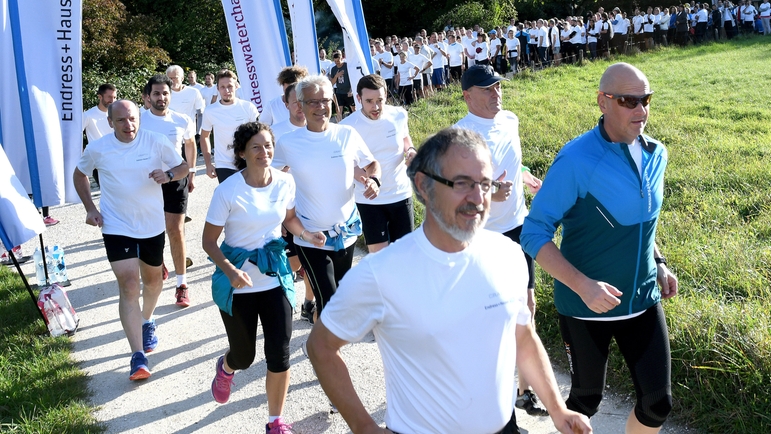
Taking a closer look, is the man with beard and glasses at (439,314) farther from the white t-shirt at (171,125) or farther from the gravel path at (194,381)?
the white t-shirt at (171,125)

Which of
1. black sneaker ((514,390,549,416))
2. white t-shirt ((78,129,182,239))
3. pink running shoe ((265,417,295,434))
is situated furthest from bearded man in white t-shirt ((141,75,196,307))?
black sneaker ((514,390,549,416))

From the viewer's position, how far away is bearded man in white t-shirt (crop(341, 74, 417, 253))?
21.3ft

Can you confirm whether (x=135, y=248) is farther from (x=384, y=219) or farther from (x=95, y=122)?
(x=95, y=122)

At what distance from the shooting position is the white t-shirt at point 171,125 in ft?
27.0

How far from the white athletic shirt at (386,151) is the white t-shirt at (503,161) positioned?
1.44 metres

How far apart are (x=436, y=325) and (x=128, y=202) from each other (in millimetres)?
4387

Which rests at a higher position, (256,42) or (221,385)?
(256,42)

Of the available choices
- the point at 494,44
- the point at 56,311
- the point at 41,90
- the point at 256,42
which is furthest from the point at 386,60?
the point at 56,311

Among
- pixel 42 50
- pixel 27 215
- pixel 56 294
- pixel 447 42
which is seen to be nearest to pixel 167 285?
pixel 56 294

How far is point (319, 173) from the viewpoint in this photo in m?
5.54

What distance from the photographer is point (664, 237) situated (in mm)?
7258

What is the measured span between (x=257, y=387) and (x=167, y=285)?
3.08 metres

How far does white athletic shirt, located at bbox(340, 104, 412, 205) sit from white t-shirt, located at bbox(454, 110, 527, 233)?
144 centimetres

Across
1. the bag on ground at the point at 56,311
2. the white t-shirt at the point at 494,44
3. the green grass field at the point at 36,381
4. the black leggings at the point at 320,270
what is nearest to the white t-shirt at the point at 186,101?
the green grass field at the point at 36,381
